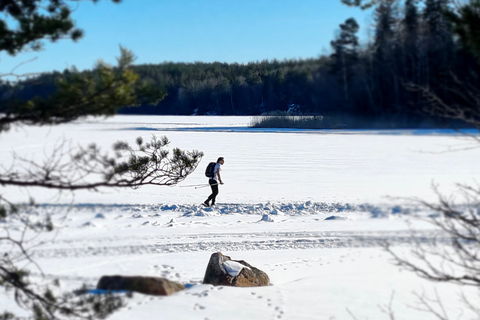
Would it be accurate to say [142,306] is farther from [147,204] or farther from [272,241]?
[147,204]

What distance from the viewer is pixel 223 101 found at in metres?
8.01

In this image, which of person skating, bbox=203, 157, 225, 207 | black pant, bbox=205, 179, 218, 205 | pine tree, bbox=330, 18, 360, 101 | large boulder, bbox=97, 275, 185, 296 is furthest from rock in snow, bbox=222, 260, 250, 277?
black pant, bbox=205, 179, 218, 205

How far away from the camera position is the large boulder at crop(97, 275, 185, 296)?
18.6 feet

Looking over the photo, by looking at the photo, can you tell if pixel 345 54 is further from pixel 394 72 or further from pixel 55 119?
pixel 55 119

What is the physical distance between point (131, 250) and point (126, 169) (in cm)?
125

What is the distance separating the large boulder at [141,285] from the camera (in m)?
5.67

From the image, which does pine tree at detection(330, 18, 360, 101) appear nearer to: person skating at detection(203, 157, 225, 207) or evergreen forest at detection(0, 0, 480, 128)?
evergreen forest at detection(0, 0, 480, 128)

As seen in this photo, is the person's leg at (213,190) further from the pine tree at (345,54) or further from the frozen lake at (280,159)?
the pine tree at (345,54)

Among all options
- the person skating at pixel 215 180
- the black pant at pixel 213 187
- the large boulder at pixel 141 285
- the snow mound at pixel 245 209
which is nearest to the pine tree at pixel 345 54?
the large boulder at pixel 141 285

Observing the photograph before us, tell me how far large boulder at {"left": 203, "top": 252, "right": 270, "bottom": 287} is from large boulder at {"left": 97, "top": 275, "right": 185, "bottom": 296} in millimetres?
852

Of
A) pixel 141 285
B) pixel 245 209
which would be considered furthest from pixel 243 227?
pixel 141 285

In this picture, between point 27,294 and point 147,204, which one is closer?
point 27,294

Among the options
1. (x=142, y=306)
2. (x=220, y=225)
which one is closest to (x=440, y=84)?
(x=142, y=306)

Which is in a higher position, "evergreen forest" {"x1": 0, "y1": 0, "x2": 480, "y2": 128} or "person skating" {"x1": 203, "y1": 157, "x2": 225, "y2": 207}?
"evergreen forest" {"x1": 0, "y1": 0, "x2": 480, "y2": 128}
